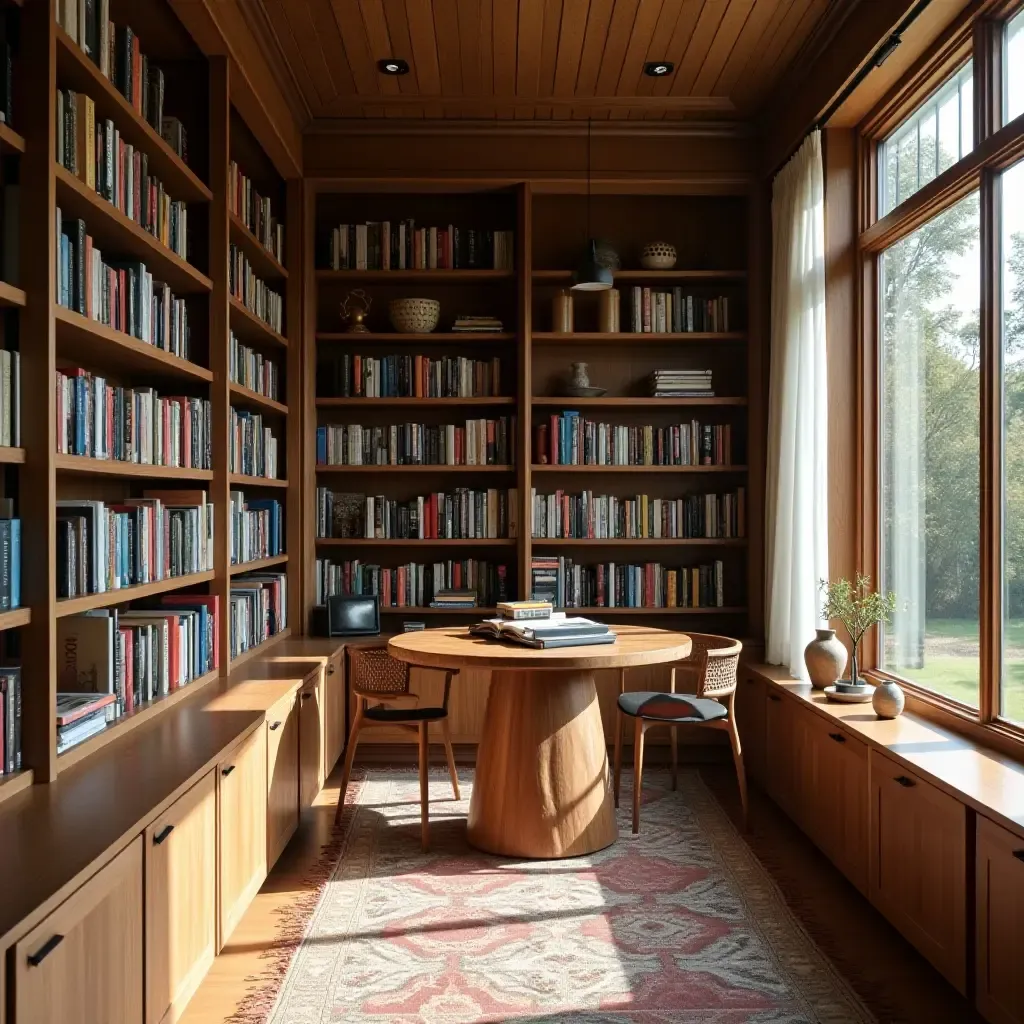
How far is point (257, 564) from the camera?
15.7 feet

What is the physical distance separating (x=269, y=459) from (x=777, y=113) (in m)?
3.12

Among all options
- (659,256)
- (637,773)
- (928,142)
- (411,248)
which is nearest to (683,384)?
(659,256)

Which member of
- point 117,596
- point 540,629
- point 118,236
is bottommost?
point 540,629

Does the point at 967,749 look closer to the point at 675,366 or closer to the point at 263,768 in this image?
the point at 263,768

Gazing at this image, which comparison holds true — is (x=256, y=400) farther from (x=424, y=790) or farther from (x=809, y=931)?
(x=809, y=931)

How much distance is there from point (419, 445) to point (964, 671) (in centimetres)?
311

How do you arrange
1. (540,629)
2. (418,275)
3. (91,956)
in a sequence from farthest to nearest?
1. (418,275)
2. (540,629)
3. (91,956)

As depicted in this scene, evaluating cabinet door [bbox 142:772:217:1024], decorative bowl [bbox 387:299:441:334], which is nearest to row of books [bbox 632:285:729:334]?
decorative bowl [bbox 387:299:441:334]

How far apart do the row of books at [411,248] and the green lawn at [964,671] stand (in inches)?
120

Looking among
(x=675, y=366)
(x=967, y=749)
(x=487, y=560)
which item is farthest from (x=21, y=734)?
(x=675, y=366)

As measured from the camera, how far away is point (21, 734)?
2535 mm

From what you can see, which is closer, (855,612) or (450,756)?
(855,612)

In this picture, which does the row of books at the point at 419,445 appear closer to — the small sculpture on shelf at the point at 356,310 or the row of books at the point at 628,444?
the row of books at the point at 628,444

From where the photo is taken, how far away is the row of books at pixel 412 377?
5695 mm
